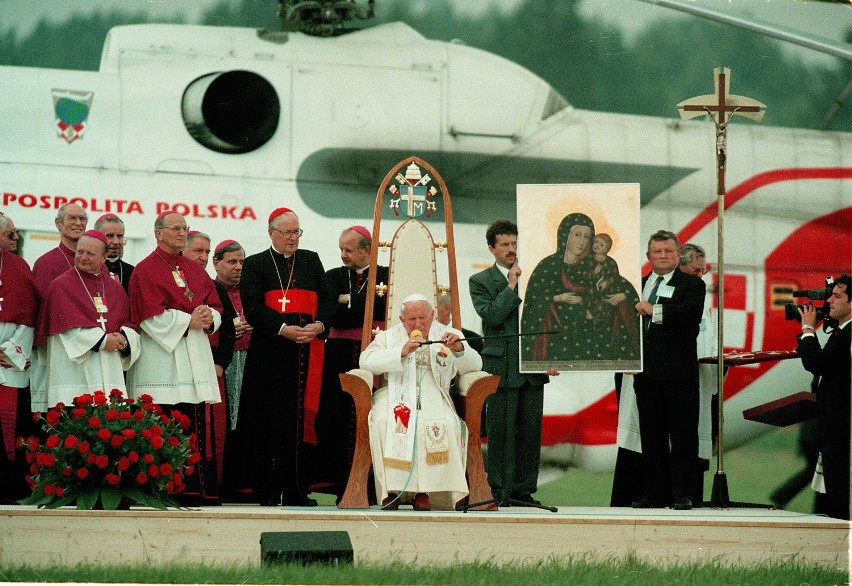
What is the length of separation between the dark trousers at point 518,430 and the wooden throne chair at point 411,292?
40 centimetres

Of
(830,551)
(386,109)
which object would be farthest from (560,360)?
(386,109)

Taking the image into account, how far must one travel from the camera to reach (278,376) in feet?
22.5

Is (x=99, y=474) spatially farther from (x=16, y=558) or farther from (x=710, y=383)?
(x=710, y=383)

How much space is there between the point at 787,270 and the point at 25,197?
5057 millimetres

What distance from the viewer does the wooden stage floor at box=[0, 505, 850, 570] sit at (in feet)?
18.0

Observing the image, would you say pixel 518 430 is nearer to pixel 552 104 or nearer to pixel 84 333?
pixel 84 333

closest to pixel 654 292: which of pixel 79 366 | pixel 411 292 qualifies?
pixel 411 292

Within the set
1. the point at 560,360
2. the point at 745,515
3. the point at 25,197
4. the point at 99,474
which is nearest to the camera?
the point at 99,474

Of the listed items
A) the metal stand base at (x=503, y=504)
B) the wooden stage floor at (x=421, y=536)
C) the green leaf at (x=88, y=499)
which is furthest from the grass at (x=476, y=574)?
the metal stand base at (x=503, y=504)

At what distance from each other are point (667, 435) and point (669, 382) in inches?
11.9

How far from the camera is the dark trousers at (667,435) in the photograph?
6730mm

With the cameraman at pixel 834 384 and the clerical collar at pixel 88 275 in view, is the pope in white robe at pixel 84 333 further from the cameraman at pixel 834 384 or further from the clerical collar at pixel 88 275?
the cameraman at pixel 834 384

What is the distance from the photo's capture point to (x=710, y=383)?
24.3 feet

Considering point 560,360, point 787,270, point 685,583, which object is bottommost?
point 685,583
